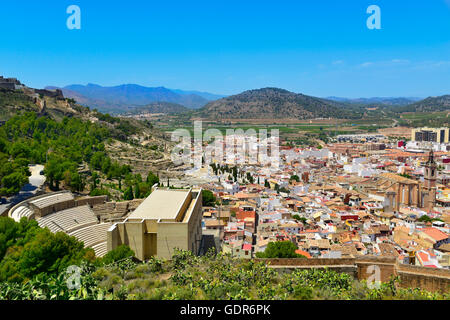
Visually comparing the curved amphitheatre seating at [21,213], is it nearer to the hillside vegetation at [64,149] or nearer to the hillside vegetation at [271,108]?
the hillside vegetation at [64,149]

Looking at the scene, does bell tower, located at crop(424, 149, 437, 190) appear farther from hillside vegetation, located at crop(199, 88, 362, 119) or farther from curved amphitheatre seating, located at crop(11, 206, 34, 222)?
hillside vegetation, located at crop(199, 88, 362, 119)

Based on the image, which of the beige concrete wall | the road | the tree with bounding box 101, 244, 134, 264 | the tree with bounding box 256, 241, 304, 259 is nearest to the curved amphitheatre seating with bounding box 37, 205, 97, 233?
the road

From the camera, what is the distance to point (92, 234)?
892 centimetres

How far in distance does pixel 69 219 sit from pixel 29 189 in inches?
98.4

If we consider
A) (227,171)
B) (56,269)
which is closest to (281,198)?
(227,171)

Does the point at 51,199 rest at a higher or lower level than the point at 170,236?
higher

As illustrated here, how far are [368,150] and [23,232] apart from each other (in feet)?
137

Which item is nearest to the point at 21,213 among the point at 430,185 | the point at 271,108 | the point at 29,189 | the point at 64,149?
the point at 29,189

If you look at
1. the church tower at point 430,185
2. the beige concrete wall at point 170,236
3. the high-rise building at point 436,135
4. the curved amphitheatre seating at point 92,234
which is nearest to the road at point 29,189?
the curved amphitheatre seating at point 92,234

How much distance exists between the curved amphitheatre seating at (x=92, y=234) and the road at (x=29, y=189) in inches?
77.2

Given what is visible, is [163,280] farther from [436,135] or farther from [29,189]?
[436,135]

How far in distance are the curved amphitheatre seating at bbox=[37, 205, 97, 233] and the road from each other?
3.48ft

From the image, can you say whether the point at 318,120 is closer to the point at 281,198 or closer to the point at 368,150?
the point at 368,150

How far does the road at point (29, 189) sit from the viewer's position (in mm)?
9391
